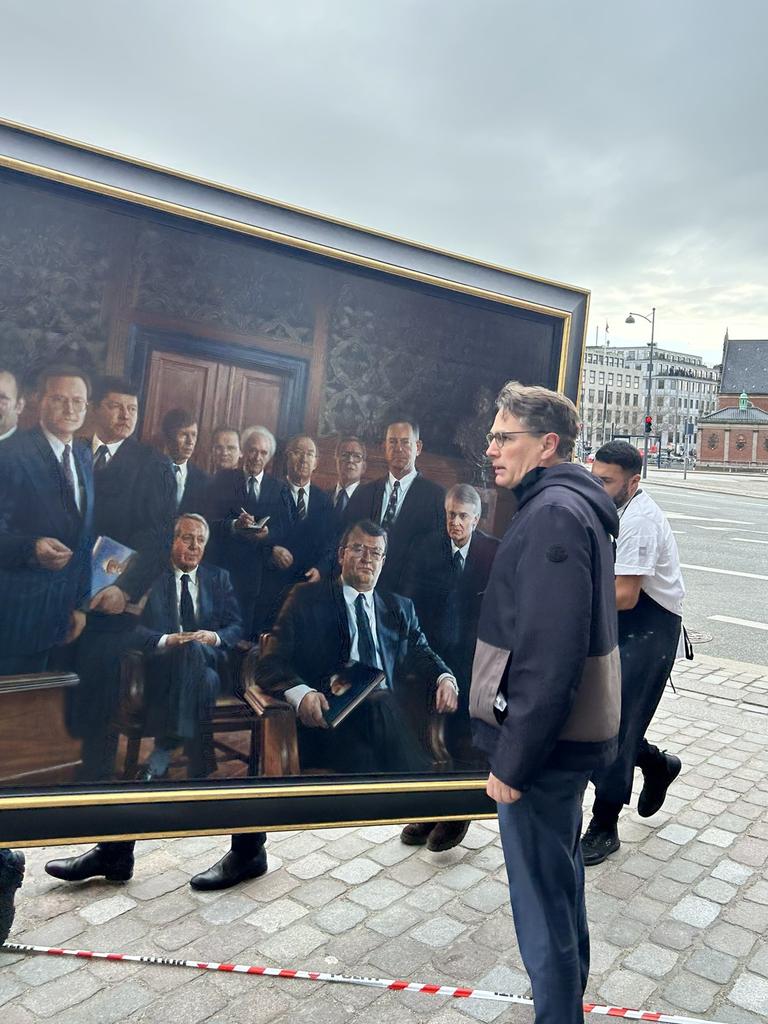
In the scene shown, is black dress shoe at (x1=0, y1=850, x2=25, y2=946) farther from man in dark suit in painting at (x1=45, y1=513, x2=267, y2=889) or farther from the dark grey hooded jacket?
the dark grey hooded jacket

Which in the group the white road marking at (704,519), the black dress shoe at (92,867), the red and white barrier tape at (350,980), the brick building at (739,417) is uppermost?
the brick building at (739,417)

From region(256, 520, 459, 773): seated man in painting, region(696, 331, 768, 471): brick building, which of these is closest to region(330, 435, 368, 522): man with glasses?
region(256, 520, 459, 773): seated man in painting

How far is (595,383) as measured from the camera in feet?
442

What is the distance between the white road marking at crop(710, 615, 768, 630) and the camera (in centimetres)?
1037

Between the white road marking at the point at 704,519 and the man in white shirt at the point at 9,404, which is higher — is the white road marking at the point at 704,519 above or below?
above

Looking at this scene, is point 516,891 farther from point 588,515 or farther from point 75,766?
point 75,766

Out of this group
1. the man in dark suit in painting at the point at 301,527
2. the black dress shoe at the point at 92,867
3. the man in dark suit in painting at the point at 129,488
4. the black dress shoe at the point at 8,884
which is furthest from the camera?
the black dress shoe at the point at 92,867

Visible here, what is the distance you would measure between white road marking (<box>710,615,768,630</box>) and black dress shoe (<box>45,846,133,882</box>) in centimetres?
870

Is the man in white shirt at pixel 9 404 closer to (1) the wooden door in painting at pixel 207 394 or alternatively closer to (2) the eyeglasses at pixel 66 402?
(2) the eyeglasses at pixel 66 402

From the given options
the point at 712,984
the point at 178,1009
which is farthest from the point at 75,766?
the point at 712,984

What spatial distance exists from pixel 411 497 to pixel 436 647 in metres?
0.62

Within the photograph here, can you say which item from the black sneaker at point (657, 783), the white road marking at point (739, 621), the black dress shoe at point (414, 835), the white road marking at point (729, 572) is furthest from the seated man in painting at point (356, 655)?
the white road marking at point (729, 572)

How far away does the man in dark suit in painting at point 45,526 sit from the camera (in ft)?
8.23

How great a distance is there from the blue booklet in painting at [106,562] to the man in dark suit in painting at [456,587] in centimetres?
115
